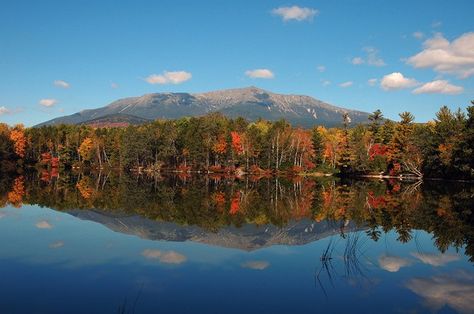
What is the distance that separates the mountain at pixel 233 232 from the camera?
21.6m

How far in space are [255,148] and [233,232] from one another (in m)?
76.7

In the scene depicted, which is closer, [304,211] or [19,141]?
[304,211]

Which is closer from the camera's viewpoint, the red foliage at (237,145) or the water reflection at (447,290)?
the water reflection at (447,290)

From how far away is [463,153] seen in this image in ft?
217

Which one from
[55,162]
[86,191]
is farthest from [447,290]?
[55,162]

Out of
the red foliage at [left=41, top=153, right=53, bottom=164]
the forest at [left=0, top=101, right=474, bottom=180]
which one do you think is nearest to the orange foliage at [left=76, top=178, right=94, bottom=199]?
the forest at [left=0, top=101, right=474, bottom=180]

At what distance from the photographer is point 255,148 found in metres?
100

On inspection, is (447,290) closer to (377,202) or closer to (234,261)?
(234,261)

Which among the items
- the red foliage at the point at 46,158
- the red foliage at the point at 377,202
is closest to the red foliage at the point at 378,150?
the red foliage at the point at 377,202

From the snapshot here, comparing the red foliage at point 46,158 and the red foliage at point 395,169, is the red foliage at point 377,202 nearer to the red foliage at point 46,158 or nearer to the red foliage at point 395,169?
the red foliage at point 395,169

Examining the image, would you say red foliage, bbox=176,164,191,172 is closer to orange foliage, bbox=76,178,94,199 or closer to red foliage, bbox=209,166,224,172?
red foliage, bbox=209,166,224,172

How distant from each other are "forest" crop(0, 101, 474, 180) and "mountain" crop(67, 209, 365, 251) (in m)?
48.0

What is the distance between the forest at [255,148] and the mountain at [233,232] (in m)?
48.0

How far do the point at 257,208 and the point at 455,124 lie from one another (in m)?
53.4
